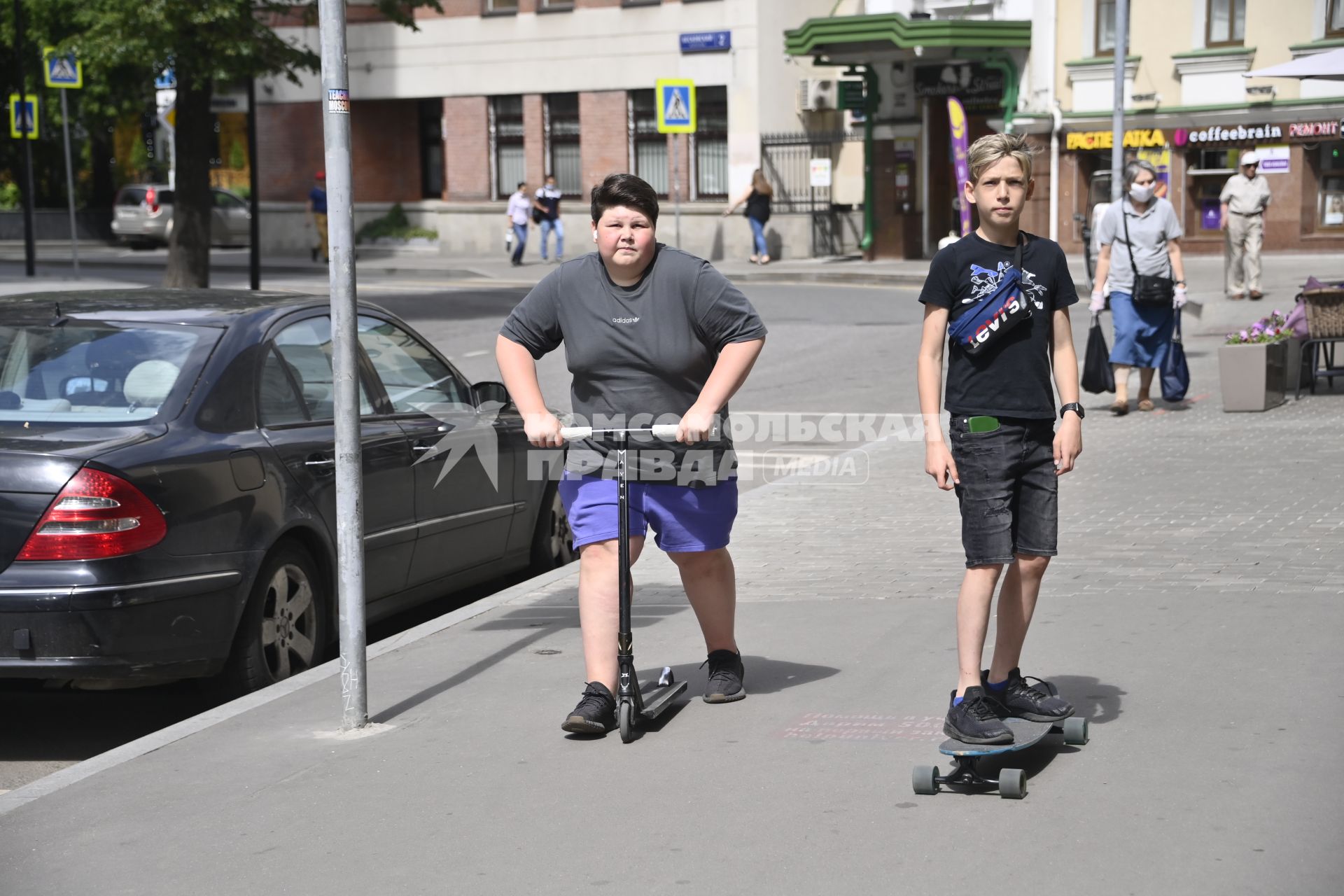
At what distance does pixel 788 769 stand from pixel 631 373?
1332 mm

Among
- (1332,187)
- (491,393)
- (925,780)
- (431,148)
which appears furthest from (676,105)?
(925,780)

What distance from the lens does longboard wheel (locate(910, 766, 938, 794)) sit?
4.67 meters

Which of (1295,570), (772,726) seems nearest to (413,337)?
(772,726)

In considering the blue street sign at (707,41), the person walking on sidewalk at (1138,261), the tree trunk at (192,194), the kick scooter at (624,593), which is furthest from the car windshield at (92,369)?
the blue street sign at (707,41)

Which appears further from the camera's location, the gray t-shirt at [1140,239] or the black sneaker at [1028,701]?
the gray t-shirt at [1140,239]

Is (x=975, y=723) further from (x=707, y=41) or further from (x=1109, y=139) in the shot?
(x=707, y=41)

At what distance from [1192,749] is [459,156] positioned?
35881mm

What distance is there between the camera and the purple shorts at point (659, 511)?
18.1 feet

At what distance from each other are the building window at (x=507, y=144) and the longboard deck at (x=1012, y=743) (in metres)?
34.8

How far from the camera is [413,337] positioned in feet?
25.8

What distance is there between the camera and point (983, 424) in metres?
4.94

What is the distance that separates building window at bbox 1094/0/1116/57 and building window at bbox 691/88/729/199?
7.77 m

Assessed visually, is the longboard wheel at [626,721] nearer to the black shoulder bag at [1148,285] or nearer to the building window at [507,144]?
the black shoulder bag at [1148,285]

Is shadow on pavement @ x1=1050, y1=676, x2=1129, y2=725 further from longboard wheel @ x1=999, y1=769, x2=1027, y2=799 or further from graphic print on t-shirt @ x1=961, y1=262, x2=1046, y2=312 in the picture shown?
graphic print on t-shirt @ x1=961, y1=262, x2=1046, y2=312
